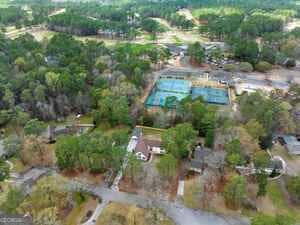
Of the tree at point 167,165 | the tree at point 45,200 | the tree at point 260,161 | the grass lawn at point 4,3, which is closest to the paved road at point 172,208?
the tree at point 167,165

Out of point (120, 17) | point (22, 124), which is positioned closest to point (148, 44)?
point (120, 17)

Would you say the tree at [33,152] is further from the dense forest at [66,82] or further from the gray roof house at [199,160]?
the gray roof house at [199,160]

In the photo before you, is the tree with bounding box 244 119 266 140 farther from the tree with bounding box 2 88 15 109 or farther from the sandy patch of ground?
the tree with bounding box 2 88 15 109

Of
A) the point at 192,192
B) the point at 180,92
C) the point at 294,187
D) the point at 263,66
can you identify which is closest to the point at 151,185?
the point at 192,192

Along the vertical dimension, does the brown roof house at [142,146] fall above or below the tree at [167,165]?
below

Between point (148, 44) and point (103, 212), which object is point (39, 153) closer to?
point (103, 212)

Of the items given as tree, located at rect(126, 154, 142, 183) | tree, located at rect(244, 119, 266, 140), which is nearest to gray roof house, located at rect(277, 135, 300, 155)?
tree, located at rect(244, 119, 266, 140)
